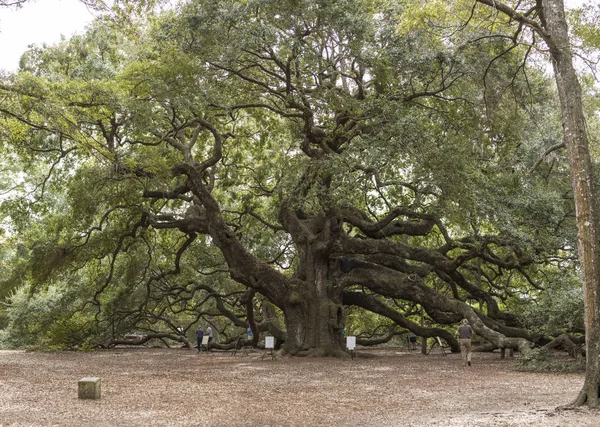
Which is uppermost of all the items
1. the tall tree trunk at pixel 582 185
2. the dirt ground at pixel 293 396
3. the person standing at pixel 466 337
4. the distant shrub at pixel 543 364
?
the tall tree trunk at pixel 582 185

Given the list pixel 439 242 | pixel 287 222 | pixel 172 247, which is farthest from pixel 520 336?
pixel 172 247

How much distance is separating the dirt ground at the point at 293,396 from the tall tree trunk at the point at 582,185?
0.80 metres

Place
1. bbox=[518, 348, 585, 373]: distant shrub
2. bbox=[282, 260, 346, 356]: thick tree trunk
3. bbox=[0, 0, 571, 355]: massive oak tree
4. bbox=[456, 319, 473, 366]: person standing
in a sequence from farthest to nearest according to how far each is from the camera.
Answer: bbox=[282, 260, 346, 356]: thick tree trunk, bbox=[456, 319, 473, 366]: person standing, bbox=[0, 0, 571, 355]: massive oak tree, bbox=[518, 348, 585, 373]: distant shrub

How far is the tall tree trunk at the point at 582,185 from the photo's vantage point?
7930 millimetres

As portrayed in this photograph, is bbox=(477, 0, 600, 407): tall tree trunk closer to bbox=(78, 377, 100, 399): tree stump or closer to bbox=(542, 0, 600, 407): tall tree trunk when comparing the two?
bbox=(542, 0, 600, 407): tall tree trunk

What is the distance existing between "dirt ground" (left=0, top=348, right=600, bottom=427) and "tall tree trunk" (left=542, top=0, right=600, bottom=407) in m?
0.80

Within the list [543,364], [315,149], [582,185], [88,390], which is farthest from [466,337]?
[88,390]

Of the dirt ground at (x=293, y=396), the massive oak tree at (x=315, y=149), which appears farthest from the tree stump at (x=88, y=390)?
the massive oak tree at (x=315, y=149)

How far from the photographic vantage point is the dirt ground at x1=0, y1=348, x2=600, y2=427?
7.63m

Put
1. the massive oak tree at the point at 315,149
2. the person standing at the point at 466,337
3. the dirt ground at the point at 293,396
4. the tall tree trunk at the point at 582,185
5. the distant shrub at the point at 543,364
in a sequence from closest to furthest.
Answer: the dirt ground at the point at 293,396
the tall tree trunk at the point at 582,185
the distant shrub at the point at 543,364
the massive oak tree at the point at 315,149
the person standing at the point at 466,337

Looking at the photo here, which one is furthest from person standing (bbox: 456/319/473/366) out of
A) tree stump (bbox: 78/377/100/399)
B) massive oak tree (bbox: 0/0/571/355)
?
tree stump (bbox: 78/377/100/399)

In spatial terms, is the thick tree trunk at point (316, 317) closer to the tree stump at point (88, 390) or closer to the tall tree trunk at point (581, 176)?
the tree stump at point (88, 390)

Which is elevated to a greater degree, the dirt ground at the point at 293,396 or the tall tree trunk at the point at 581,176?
the tall tree trunk at the point at 581,176

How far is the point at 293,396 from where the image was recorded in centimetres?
1004
